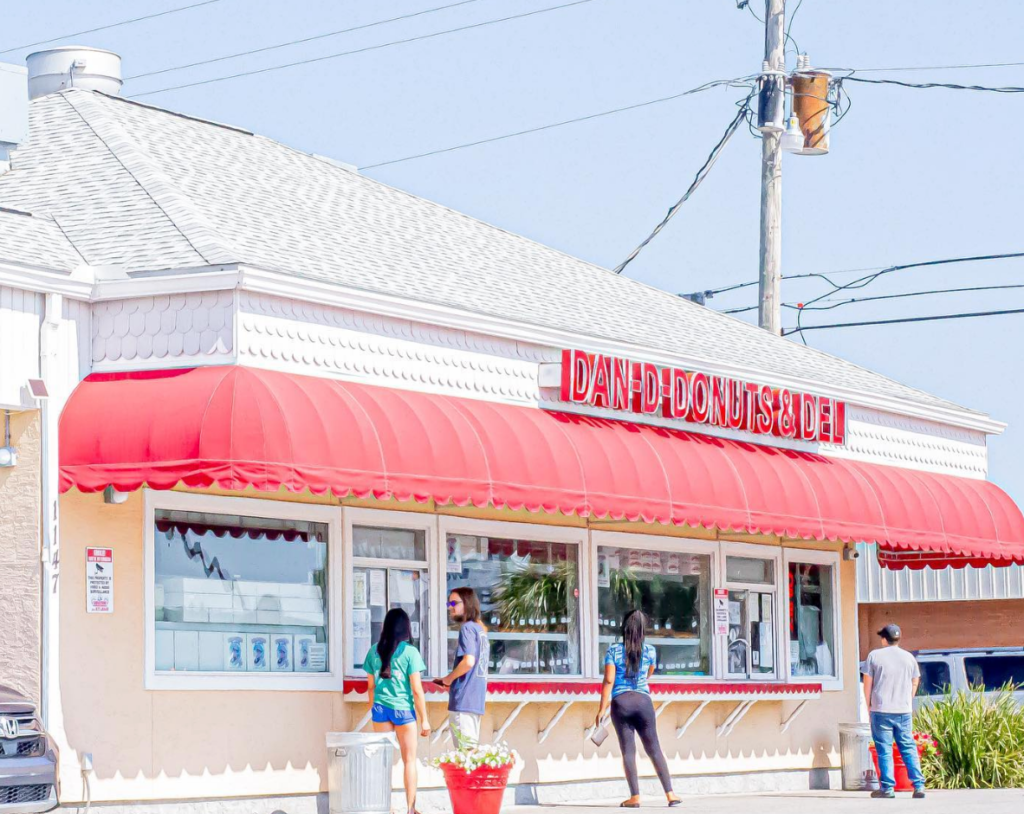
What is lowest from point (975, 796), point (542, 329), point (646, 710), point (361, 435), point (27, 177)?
point (975, 796)

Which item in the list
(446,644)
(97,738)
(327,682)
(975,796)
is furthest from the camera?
(975,796)

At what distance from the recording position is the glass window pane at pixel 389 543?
15.2 metres

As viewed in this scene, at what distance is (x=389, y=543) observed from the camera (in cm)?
1546

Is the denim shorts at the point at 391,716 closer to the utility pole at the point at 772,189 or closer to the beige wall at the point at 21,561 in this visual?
the beige wall at the point at 21,561

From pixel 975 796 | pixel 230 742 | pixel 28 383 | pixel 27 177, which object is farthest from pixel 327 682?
pixel 975 796

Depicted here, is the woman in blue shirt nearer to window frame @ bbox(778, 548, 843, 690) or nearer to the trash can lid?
the trash can lid

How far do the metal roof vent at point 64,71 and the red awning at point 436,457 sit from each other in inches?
289

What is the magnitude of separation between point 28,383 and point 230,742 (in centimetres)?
317

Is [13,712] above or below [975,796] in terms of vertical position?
above

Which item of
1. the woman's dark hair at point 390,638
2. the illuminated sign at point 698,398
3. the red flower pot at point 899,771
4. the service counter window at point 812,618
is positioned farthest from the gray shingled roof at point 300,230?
the red flower pot at point 899,771

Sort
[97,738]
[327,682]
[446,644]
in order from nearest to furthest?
[97,738]
[327,682]
[446,644]

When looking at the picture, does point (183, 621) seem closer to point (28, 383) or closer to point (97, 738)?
point (97, 738)

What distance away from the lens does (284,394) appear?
13.1 metres

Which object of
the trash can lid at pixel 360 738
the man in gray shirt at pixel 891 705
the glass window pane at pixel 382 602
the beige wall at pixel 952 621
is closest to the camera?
the trash can lid at pixel 360 738
